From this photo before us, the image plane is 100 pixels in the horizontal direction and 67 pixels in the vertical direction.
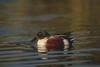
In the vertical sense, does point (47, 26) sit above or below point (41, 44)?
above

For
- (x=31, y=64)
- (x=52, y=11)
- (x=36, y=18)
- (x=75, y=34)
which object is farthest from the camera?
(x=52, y=11)

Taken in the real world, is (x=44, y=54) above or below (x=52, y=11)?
below

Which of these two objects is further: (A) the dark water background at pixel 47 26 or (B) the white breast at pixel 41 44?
(B) the white breast at pixel 41 44

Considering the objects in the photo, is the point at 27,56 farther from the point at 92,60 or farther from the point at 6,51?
the point at 92,60

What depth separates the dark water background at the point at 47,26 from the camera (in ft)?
31.8

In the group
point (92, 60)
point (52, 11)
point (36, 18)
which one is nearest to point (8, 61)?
point (92, 60)

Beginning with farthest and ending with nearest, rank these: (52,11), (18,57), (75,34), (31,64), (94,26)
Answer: (52,11), (94,26), (75,34), (18,57), (31,64)

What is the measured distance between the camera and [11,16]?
1909 cm

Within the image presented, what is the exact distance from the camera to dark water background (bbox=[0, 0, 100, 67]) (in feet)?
31.8

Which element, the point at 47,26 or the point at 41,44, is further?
the point at 47,26

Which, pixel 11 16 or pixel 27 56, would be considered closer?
pixel 27 56

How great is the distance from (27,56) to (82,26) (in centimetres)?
449

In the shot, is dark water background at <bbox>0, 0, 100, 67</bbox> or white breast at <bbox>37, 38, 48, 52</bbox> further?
white breast at <bbox>37, 38, 48, 52</bbox>

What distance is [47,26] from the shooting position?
1492cm
